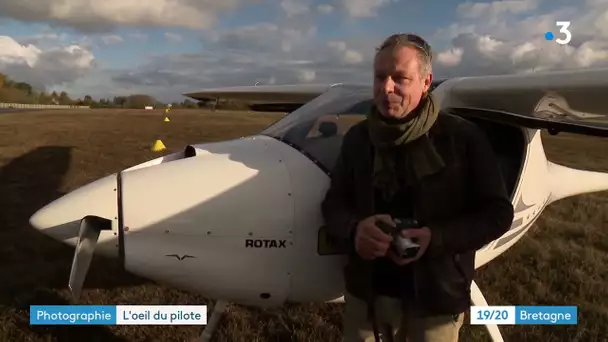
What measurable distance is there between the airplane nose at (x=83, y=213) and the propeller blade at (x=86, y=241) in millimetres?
27

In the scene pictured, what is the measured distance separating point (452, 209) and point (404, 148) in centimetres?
30

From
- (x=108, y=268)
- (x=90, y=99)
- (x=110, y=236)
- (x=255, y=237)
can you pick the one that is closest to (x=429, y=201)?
(x=255, y=237)

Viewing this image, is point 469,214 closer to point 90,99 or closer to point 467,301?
point 467,301

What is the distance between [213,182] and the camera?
239cm

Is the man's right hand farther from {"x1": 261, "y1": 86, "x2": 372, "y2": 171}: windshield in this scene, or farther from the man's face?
{"x1": 261, "y1": 86, "x2": 372, "y2": 171}: windshield

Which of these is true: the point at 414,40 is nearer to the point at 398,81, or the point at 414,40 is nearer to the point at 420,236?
the point at 398,81

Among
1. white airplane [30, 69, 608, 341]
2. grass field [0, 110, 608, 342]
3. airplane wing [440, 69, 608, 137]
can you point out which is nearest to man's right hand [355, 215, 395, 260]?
white airplane [30, 69, 608, 341]

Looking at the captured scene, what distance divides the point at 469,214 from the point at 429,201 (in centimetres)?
16

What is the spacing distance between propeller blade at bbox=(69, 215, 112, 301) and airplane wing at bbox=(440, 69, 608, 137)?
2140mm

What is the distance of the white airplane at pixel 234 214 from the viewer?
2.32 m

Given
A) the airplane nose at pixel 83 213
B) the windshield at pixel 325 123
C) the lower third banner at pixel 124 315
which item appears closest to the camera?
the airplane nose at pixel 83 213

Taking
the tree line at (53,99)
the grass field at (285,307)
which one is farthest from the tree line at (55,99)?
the grass field at (285,307)

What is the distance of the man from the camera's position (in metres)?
1.83

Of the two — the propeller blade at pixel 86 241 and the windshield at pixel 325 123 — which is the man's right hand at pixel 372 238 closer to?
the windshield at pixel 325 123
